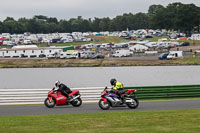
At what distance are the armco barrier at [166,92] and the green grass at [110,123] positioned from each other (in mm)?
8738

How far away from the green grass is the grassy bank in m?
73.6

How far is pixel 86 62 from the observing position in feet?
332

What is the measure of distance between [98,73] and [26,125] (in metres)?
78.2

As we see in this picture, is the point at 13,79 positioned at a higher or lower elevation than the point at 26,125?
lower

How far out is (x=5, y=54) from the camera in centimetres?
11650

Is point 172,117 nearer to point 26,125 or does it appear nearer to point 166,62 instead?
point 26,125

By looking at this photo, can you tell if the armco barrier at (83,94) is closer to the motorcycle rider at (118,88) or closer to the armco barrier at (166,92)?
the armco barrier at (166,92)

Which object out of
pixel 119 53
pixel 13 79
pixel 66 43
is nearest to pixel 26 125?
pixel 13 79

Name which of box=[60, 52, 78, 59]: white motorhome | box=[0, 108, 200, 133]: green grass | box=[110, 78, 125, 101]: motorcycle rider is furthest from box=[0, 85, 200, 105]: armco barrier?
box=[60, 52, 78, 59]: white motorhome

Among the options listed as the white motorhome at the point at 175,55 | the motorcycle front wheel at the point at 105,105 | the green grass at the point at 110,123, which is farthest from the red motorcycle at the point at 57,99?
the white motorhome at the point at 175,55

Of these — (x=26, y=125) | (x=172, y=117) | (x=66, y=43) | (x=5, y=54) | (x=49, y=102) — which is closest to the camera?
(x=26, y=125)

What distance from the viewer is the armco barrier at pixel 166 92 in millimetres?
29859

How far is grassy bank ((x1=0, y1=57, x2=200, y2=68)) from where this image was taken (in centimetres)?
9412

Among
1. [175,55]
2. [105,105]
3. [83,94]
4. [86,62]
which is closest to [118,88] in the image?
[105,105]
